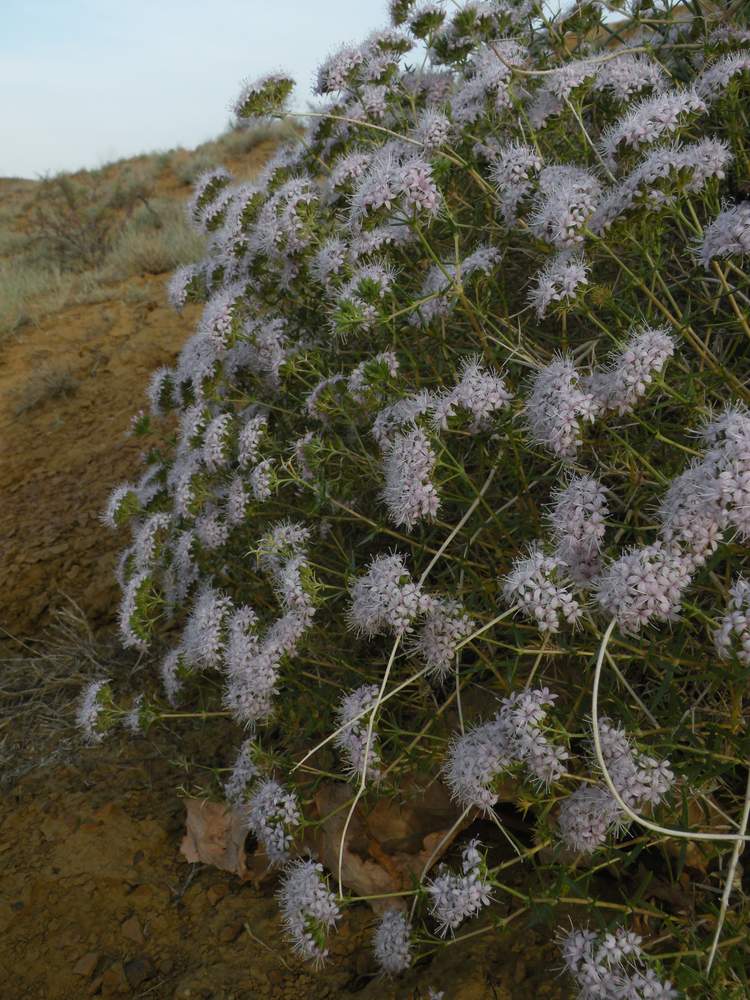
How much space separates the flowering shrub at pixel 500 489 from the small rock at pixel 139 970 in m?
0.50

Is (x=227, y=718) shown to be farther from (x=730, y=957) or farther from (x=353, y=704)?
(x=730, y=957)

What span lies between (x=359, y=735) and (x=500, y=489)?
852mm

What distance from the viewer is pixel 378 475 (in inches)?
106

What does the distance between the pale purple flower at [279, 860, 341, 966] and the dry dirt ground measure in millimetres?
284

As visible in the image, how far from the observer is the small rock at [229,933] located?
8.73 ft

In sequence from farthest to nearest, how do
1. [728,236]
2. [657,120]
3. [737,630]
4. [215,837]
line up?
[215,837] → [657,120] → [728,236] → [737,630]

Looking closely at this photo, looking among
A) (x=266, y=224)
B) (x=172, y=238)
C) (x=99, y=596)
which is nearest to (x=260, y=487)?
(x=266, y=224)

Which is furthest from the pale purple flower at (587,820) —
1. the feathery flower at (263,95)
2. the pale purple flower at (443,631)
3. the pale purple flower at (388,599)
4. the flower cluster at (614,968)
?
the feathery flower at (263,95)

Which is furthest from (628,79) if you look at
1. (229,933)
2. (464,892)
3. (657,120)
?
(229,933)

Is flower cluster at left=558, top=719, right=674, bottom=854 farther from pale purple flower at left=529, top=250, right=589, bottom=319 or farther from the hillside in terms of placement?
the hillside

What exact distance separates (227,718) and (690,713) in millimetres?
2114

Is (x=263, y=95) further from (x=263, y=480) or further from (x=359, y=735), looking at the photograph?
(x=359, y=735)

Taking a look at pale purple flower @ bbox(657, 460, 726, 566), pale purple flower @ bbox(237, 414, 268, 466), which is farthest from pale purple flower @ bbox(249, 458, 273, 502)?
pale purple flower @ bbox(657, 460, 726, 566)

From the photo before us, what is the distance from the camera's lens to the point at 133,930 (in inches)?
109
